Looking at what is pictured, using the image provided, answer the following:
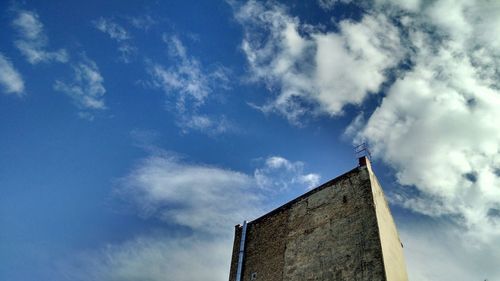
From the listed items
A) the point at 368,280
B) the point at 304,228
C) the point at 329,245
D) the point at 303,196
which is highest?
the point at 303,196

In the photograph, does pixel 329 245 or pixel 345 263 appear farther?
pixel 329 245

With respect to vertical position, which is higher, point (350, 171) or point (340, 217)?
point (350, 171)

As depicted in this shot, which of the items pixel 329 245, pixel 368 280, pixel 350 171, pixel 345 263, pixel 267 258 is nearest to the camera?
pixel 368 280

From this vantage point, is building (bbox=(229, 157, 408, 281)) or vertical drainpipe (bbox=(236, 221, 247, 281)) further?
vertical drainpipe (bbox=(236, 221, 247, 281))

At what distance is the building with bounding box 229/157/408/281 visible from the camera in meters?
10.7

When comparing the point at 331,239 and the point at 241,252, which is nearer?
→ the point at 331,239

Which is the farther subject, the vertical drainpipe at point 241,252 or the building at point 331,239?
the vertical drainpipe at point 241,252

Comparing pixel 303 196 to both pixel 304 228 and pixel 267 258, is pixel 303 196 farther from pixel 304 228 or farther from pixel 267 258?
pixel 267 258

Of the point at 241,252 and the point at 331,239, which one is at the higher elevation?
the point at 241,252

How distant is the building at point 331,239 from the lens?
1072 cm

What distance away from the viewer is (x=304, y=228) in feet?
43.7

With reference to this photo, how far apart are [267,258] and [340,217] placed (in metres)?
4.05

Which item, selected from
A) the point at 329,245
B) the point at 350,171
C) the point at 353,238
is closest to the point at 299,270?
the point at 329,245

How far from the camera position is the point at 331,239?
11898 millimetres
